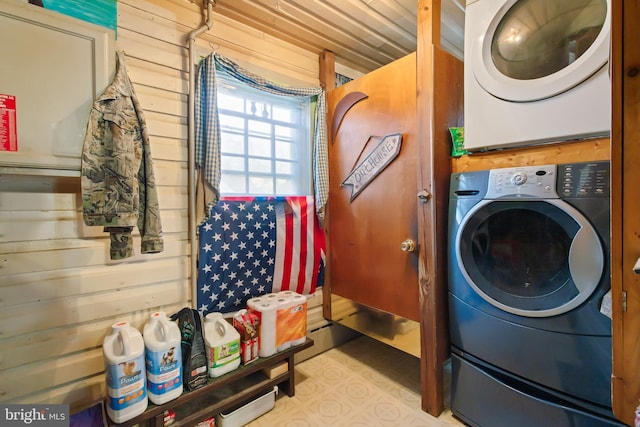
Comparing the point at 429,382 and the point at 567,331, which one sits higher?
the point at 567,331

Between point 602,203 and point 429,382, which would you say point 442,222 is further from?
point 429,382

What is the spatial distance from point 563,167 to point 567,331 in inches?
25.4

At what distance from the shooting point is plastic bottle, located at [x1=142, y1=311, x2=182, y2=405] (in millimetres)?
1245

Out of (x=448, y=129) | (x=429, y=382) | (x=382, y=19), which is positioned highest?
(x=382, y=19)

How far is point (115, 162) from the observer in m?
1.06

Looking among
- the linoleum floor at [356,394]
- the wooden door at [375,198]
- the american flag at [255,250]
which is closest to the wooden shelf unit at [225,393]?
the linoleum floor at [356,394]

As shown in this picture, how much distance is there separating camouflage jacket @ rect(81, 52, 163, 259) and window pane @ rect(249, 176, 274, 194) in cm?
82

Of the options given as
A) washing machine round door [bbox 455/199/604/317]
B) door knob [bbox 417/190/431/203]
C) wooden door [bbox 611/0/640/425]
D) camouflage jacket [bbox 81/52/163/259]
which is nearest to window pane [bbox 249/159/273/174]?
camouflage jacket [bbox 81/52/163/259]

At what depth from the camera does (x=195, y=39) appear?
5.41 ft

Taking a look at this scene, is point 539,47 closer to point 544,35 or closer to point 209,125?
point 544,35

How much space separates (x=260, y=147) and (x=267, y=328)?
3.99 ft

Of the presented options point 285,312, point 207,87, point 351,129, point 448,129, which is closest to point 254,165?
point 207,87

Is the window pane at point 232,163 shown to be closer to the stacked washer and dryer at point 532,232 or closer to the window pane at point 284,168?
the window pane at point 284,168

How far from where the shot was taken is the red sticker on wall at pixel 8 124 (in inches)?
34.3
